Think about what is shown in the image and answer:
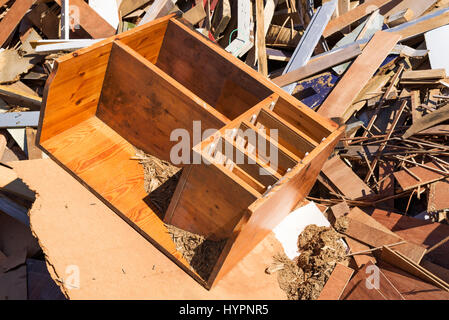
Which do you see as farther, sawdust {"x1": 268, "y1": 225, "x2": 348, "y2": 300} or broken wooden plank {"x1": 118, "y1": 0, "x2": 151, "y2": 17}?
broken wooden plank {"x1": 118, "y1": 0, "x2": 151, "y2": 17}

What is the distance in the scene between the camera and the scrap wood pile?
335 centimetres

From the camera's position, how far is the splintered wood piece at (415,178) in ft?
12.2

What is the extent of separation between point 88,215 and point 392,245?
2.35m

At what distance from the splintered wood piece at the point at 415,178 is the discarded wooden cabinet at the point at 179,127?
0.77 m

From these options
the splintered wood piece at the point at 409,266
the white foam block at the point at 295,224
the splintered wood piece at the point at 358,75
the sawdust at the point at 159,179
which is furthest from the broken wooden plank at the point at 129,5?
the splintered wood piece at the point at 409,266

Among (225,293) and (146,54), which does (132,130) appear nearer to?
(146,54)

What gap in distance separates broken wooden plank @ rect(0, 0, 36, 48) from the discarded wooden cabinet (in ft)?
5.92

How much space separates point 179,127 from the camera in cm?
366

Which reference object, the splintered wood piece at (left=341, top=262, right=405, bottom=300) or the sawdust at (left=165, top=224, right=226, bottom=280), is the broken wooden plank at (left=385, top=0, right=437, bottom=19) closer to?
the splintered wood piece at (left=341, top=262, right=405, bottom=300)

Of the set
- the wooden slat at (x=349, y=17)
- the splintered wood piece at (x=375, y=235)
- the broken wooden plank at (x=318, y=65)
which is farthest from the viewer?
the wooden slat at (x=349, y=17)

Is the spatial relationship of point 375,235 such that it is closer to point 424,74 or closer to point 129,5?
point 424,74

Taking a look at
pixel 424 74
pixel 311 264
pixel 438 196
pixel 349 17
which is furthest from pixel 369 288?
pixel 349 17

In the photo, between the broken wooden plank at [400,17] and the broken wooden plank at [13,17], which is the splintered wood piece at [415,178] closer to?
the broken wooden plank at [400,17]

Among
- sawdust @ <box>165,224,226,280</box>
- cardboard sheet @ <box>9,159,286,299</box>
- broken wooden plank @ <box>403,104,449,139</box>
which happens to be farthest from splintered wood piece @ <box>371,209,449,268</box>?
sawdust @ <box>165,224,226,280</box>
